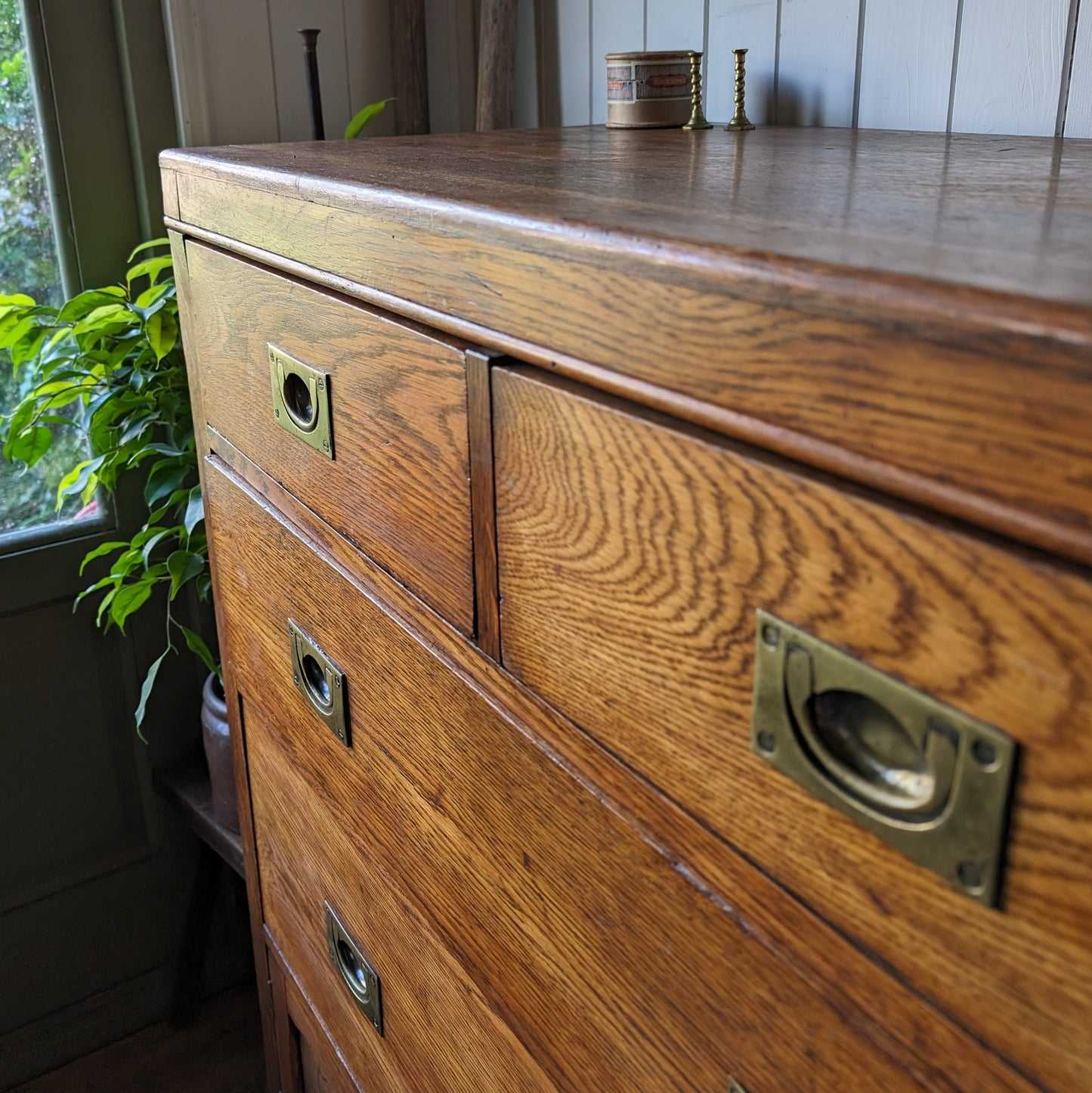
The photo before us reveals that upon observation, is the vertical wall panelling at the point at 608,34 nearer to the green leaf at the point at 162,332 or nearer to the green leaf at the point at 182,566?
the green leaf at the point at 162,332

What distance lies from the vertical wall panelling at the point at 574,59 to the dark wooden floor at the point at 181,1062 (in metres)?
1.33

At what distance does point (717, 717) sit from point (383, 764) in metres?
0.36

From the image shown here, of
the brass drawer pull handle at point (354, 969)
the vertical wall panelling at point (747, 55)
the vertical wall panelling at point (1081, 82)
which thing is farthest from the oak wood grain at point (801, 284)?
the brass drawer pull handle at point (354, 969)

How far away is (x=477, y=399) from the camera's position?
516 millimetres

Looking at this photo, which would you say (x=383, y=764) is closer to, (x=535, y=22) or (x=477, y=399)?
(x=477, y=399)

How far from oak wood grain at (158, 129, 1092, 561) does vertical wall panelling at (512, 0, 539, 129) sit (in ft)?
2.29

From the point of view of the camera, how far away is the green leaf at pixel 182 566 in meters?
1.22

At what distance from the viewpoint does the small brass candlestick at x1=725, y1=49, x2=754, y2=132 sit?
0.90 meters

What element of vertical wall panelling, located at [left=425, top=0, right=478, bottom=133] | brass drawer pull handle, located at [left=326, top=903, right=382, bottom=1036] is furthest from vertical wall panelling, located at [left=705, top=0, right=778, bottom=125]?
brass drawer pull handle, located at [left=326, top=903, right=382, bottom=1036]

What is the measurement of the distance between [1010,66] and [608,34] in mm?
499

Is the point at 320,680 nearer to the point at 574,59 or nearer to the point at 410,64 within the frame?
the point at 574,59

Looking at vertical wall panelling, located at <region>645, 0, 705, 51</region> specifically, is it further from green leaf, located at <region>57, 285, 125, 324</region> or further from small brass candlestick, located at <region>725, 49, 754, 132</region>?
green leaf, located at <region>57, 285, 125, 324</region>

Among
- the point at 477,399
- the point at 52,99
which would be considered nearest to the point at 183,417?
the point at 52,99

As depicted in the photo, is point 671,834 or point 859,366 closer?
point 859,366
